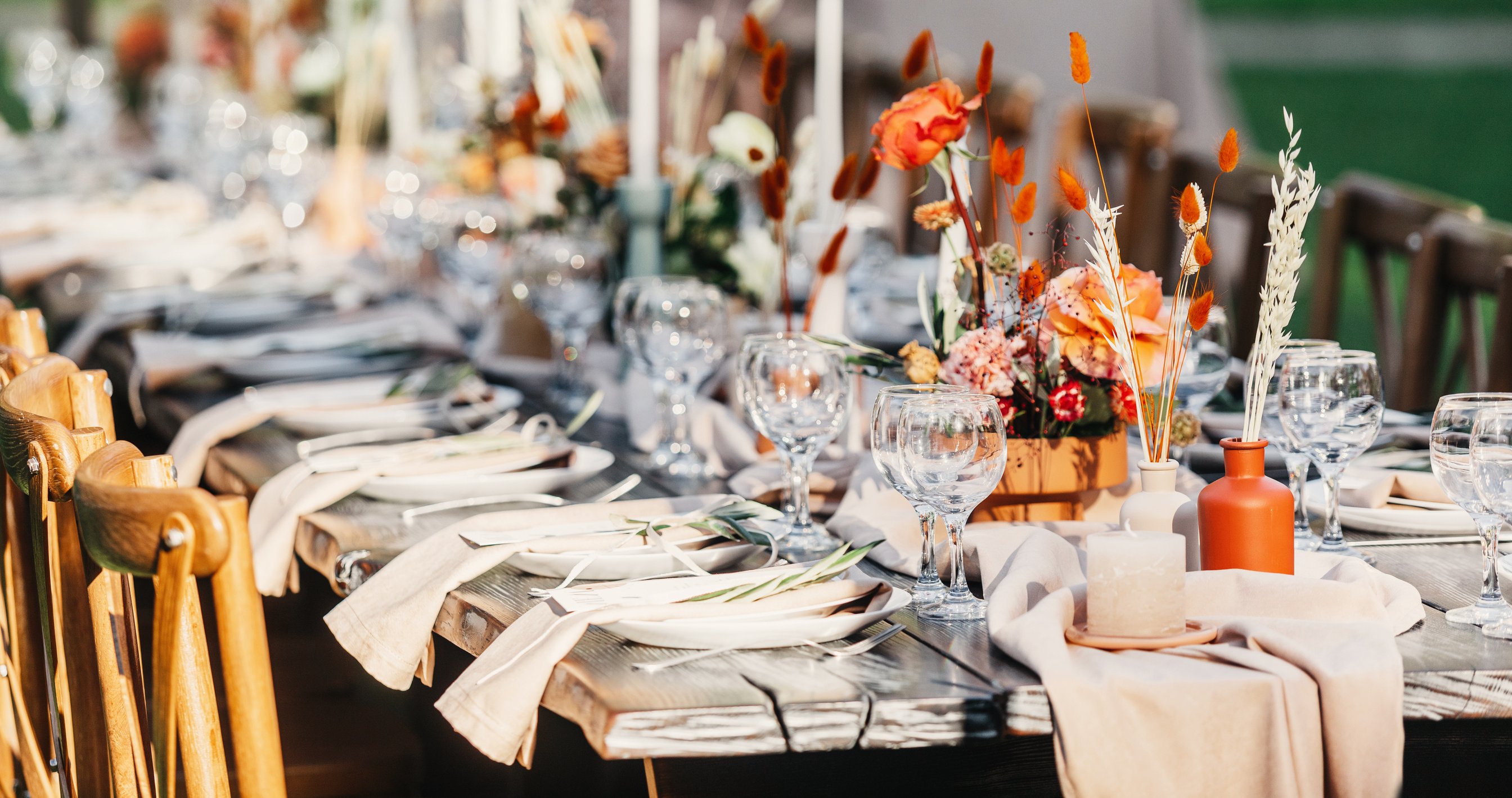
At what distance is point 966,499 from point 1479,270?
4.11 feet

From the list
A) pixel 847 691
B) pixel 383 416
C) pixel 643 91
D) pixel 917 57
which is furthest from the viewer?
pixel 643 91

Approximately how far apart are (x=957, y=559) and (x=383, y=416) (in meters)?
0.92

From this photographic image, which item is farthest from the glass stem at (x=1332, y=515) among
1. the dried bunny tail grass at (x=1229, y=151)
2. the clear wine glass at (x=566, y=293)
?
the clear wine glass at (x=566, y=293)

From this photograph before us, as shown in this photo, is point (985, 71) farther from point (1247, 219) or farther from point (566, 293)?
point (1247, 219)

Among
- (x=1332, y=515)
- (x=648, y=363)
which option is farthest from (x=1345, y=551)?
(x=648, y=363)

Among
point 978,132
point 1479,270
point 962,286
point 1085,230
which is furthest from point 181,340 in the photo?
point 1085,230

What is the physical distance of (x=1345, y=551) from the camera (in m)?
1.25

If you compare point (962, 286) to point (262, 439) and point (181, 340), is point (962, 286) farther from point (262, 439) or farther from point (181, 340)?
point (181, 340)

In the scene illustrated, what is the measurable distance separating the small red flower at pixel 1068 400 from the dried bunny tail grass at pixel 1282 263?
0.49 feet

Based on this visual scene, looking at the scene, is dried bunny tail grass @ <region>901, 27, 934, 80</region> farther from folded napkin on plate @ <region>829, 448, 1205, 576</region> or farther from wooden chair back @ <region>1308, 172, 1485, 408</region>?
wooden chair back @ <region>1308, 172, 1485, 408</region>

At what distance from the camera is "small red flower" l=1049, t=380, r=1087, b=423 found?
124 cm

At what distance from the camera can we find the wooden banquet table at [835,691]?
2.99 feet

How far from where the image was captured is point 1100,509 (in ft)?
4.33

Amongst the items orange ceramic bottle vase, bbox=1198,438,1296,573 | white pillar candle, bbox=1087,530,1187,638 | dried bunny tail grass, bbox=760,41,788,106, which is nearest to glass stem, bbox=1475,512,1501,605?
orange ceramic bottle vase, bbox=1198,438,1296,573
